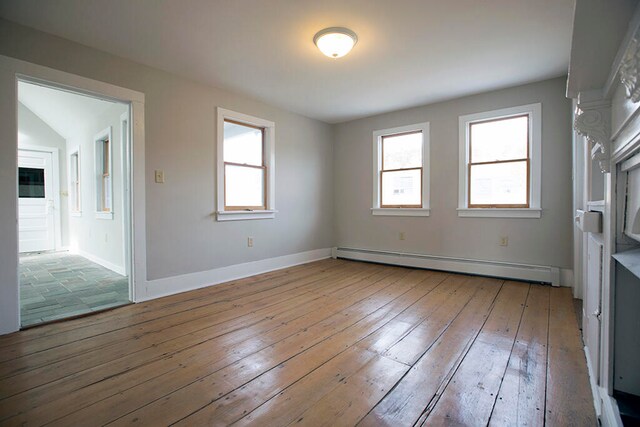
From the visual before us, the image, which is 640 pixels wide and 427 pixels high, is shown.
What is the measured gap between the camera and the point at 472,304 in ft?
9.45

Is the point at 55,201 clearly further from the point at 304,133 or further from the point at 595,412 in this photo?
the point at 595,412

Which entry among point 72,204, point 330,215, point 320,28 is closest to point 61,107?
point 72,204

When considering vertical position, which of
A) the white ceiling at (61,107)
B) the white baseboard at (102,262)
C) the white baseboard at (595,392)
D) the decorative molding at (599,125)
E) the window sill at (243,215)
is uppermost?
the white ceiling at (61,107)

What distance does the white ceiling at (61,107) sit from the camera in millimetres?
4570

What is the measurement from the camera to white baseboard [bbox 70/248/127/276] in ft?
14.0

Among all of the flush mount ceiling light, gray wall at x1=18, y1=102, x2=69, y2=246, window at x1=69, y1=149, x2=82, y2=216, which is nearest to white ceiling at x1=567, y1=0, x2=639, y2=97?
the flush mount ceiling light

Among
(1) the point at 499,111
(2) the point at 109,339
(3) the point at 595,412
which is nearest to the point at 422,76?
(1) the point at 499,111

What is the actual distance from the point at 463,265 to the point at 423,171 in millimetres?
1467

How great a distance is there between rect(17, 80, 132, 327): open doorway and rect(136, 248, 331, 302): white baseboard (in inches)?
9.3

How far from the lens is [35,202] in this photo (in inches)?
237

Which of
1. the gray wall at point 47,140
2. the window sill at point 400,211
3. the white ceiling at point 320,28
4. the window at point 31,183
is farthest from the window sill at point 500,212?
the window at point 31,183

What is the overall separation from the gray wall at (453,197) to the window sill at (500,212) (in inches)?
2.3

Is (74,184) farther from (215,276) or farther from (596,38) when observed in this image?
(596,38)

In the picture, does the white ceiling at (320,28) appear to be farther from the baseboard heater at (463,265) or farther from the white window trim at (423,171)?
the baseboard heater at (463,265)
